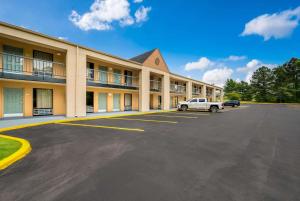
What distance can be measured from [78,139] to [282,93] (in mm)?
80761

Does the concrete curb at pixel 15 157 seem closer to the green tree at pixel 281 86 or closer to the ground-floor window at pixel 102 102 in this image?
the ground-floor window at pixel 102 102

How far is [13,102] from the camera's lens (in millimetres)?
11516

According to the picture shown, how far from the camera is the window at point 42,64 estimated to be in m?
12.3

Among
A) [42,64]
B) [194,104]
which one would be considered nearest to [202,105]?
[194,104]

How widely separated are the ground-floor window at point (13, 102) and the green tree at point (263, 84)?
279ft

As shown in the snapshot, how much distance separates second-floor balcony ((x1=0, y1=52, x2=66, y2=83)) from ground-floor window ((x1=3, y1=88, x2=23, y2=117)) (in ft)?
5.08

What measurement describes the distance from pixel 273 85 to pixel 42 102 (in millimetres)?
87874

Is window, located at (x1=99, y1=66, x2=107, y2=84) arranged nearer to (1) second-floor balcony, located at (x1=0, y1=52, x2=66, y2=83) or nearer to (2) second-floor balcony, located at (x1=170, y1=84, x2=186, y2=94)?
(1) second-floor balcony, located at (x1=0, y1=52, x2=66, y2=83)

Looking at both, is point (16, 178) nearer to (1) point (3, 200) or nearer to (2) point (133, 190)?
(1) point (3, 200)

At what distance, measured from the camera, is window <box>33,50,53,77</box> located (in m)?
12.3

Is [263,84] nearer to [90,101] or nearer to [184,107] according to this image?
[184,107]

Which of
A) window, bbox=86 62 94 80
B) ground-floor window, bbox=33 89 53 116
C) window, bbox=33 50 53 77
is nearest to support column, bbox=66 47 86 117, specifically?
window, bbox=33 50 53 77

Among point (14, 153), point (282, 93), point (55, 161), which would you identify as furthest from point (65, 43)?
point (282, 93)

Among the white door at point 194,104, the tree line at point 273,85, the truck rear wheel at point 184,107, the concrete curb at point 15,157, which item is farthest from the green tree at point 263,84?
the concrete curb at point 15,157
